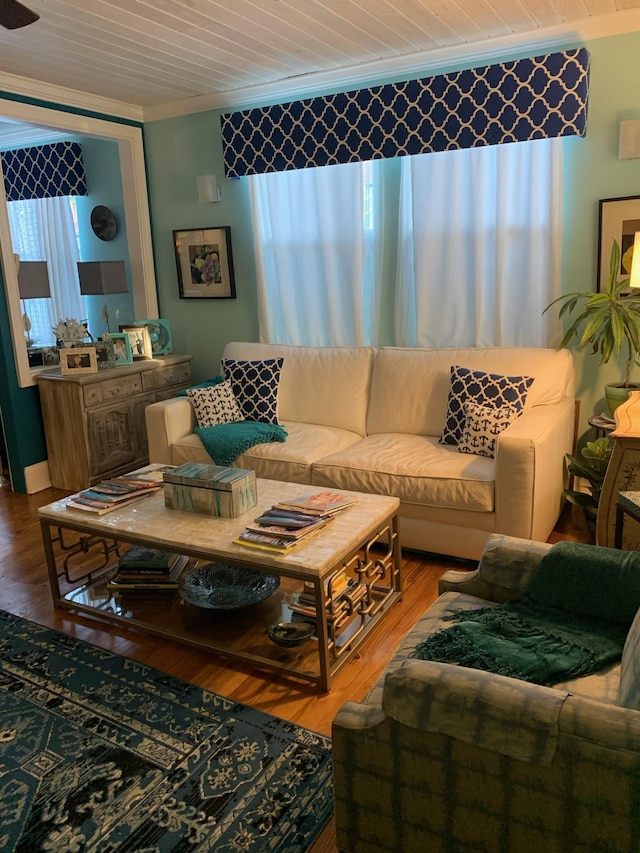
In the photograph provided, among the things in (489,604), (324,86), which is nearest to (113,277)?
(324,86)

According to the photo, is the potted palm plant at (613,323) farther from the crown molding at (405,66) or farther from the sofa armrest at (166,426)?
the sofa armrest at (166,426)

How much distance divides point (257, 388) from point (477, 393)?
4.30ft

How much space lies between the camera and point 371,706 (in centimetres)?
155

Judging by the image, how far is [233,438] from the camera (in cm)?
365

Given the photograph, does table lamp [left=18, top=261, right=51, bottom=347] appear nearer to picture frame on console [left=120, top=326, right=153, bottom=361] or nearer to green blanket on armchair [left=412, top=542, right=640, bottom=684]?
picture frame on console [left=120, top=326, right=153, bottom=361]

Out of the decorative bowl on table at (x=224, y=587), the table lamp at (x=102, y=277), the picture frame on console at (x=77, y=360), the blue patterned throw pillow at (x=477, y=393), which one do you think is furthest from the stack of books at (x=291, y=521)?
the table lamp at (x=102, y=277)

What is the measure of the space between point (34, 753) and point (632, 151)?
3571mm

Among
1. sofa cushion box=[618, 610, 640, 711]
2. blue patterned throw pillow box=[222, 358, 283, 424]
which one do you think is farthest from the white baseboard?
sofa cushion box=[618, 610, 640, 711]

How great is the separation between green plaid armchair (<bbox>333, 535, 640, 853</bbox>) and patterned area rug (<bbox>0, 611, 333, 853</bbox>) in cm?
30

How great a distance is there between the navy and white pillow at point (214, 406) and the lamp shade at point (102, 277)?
1.24 meters

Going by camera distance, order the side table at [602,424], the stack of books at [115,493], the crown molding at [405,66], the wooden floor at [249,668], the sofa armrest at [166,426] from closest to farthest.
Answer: the wooden floor at [249,668]
the stack of books at [115,493]
the side table at [602,424]
the crown molding at [405,66]
the sofa armrest at [166,426]

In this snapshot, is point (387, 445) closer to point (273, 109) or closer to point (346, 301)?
point (346, 301)

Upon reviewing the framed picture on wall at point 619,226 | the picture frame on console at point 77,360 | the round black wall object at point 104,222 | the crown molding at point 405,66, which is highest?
the crown molding at point 405,66

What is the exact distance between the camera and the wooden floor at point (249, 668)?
2270mm
